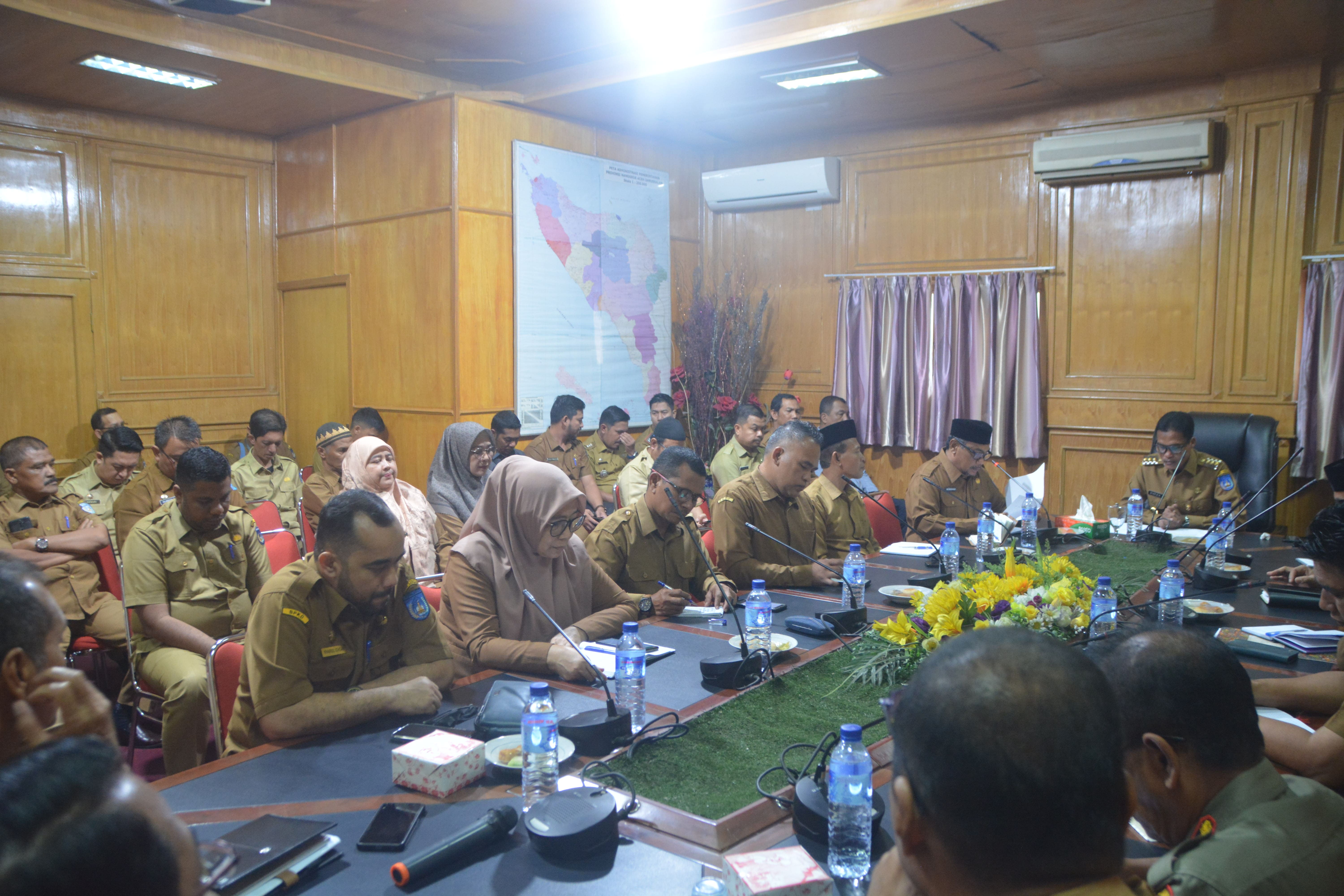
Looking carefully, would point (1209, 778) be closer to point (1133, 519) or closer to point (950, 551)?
point (950, 551)

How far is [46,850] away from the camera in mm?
691

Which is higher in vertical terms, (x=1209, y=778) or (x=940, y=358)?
(x=940, y=358)

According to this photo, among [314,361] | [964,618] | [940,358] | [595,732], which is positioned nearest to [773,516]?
[964,618]

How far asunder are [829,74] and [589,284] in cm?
223

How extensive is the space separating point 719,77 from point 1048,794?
5721 mm

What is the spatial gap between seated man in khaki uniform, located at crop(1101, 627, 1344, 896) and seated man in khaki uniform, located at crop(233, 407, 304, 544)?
16.9 ft

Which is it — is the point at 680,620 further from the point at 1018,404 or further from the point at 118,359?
the point at 118,359

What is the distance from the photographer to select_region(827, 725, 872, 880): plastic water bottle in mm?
1492

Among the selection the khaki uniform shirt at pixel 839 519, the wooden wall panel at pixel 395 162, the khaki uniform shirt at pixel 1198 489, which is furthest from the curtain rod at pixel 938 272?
the wooden wall panel at pixel 395 162

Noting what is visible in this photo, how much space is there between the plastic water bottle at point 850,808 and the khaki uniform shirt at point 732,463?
4509mm

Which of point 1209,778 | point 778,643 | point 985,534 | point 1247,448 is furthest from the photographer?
point 1247,448

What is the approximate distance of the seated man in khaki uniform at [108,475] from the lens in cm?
509

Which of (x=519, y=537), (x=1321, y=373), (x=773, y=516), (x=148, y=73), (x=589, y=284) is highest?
(x=148, y=73)

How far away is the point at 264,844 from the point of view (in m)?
1.46
